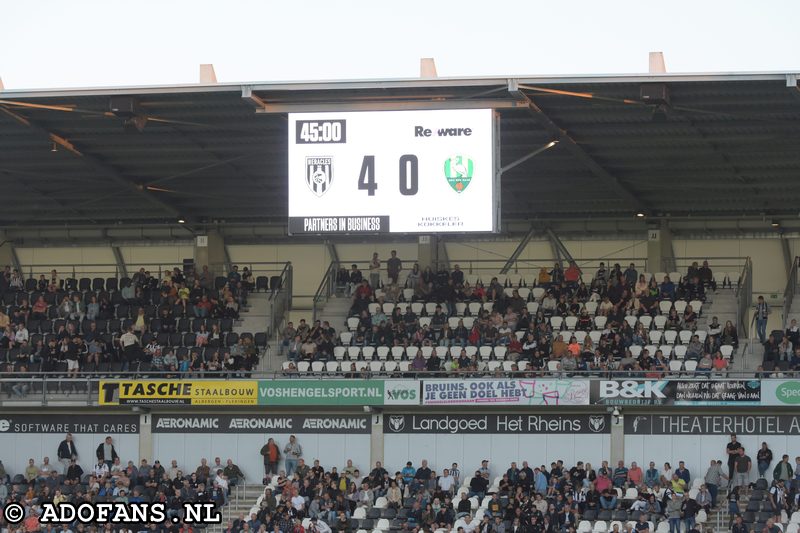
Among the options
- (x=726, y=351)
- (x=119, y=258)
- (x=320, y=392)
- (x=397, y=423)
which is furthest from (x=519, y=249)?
(x=119, y=258)

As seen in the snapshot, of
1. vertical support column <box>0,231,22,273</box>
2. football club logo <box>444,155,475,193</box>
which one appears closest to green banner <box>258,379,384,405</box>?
football club logo <box>444,155,475,193</box>

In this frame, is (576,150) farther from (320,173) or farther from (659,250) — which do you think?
(659,250)

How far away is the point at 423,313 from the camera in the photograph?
1644 inches

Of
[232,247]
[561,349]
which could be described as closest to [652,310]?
[561,349]

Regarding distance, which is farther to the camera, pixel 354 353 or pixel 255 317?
pixel 255 317

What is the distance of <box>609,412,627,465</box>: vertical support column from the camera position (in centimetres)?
3766

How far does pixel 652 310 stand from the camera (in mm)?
40000

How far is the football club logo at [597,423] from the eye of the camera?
37.9m

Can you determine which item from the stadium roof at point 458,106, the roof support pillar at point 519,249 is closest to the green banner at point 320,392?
the stadium roof at point 458,106

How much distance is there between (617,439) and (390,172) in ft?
29.1

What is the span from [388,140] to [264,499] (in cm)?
859

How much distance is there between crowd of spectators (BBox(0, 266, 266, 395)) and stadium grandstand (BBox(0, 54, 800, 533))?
0.31 feet

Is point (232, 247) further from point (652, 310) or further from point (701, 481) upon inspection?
point (701, 481)

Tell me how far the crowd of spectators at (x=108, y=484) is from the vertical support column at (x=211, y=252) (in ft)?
28.2
